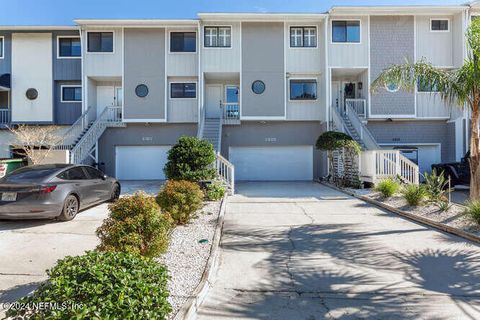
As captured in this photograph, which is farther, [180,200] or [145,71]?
[145,71]

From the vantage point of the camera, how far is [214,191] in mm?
10586

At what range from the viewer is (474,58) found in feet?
24.7

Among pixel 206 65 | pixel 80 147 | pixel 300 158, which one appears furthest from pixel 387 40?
pixel 80 147

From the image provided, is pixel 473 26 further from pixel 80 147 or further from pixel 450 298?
pixel 80 147

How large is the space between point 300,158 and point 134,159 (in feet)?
32.4

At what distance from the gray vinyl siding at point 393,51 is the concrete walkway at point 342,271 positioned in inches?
436

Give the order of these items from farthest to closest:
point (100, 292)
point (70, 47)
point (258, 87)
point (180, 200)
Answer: point (70, 47)
point (258, 87)
point (180, 200)
point (100, 292)

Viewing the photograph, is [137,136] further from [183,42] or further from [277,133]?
[277,133]

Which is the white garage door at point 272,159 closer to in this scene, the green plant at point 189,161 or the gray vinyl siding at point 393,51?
the gray vinyl siding at point 393,51

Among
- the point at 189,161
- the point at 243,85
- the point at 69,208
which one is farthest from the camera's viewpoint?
the point at 243,85

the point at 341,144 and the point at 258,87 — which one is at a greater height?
the point at 258,87

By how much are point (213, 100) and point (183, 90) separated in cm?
198

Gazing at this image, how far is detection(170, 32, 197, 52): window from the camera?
18.2m

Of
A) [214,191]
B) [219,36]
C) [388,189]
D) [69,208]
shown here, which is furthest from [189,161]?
[219,36]
